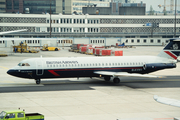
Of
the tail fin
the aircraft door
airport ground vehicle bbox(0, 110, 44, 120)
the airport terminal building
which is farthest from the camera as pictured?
the airport terminal building

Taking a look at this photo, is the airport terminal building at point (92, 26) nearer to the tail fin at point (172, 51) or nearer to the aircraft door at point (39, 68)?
the tail fin at point (172, 51)

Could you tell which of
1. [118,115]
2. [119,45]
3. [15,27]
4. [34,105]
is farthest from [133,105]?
[15,27]

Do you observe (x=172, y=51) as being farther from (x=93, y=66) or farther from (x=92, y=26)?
(x=92, y=26)

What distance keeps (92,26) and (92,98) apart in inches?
4155

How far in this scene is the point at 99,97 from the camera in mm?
31672

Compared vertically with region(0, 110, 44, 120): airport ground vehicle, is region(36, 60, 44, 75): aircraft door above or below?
above

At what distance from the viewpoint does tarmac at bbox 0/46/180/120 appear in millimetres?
25125

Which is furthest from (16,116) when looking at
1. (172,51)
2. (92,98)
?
(172,51)

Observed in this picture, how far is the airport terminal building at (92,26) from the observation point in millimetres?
128125

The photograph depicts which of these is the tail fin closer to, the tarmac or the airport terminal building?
the tarmac

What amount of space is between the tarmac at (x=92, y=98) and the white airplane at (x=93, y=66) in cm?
140

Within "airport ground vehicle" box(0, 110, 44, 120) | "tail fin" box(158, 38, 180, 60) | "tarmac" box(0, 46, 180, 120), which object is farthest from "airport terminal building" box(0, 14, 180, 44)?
"airport ground vehicle" box(0, 110, 44, 120)

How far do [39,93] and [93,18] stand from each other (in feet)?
345

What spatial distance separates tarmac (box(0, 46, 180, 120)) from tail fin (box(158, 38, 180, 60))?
349 centimetres
